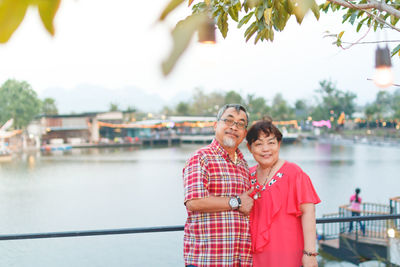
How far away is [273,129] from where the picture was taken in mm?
1644

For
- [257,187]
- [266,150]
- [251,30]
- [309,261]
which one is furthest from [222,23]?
[309,261]

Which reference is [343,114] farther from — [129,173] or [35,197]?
[35,197]

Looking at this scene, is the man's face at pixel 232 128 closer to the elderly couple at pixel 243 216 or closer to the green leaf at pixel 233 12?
the elderly couple at pixel 243 216

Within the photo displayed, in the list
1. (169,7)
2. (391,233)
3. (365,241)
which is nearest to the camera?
(169,7)

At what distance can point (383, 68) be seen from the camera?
1629mm

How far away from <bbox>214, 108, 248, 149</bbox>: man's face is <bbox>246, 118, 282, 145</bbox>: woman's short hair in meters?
0.03

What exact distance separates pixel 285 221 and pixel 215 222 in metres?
0.30

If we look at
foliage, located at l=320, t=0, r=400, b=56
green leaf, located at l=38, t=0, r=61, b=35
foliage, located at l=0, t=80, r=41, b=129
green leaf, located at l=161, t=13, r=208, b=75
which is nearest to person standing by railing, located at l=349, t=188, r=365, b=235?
foliage, located at l=320, t=0, r=400, b=56

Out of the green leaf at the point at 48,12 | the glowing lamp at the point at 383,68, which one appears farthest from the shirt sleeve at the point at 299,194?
the green leaf at the point at 48,12

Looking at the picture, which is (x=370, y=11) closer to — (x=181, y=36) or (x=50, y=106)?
(x=181, y=36)

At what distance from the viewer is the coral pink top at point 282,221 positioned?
1525 millimetres

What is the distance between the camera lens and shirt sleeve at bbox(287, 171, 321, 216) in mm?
1513

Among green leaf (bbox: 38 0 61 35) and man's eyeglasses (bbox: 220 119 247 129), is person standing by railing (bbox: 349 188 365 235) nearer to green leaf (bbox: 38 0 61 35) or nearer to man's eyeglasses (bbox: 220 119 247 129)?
man's eyeglasses (bbox: 220 119 247 129)

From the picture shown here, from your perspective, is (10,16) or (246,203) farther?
(246,203)
